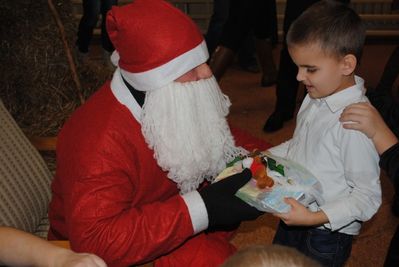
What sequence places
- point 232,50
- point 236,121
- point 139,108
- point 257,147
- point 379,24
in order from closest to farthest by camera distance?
point 139,108 → point 257,147 → point 232,50 → point 236,121 → point 379,24

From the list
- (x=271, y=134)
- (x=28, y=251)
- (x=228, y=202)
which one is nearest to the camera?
(x=28, y=251)

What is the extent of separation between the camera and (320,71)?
124 centimetres

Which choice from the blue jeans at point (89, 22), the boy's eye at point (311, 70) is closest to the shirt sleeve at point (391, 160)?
the boy's eye at point (311, 70)

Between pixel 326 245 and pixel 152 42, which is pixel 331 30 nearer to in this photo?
pixel 152 42

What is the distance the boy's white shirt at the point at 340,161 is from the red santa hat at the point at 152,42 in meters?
0.37

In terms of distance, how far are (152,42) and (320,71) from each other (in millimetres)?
436

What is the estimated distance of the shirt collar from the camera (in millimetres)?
1250

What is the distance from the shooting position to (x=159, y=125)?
1.25m

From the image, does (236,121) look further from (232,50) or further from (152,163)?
(152,163)

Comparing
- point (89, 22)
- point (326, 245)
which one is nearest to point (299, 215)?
point (326, 245)

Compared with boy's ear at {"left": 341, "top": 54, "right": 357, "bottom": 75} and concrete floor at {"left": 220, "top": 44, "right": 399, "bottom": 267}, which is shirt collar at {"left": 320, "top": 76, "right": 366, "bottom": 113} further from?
concrete floor at {"left": 220, "top": 44, "right": 399, "bottom": 267}

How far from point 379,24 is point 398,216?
341cm

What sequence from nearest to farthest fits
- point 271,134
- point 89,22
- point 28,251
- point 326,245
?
point 28,251, point 326,245, point 271,134, point 89,22

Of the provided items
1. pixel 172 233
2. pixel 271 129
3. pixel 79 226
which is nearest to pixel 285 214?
pixel 172 233
